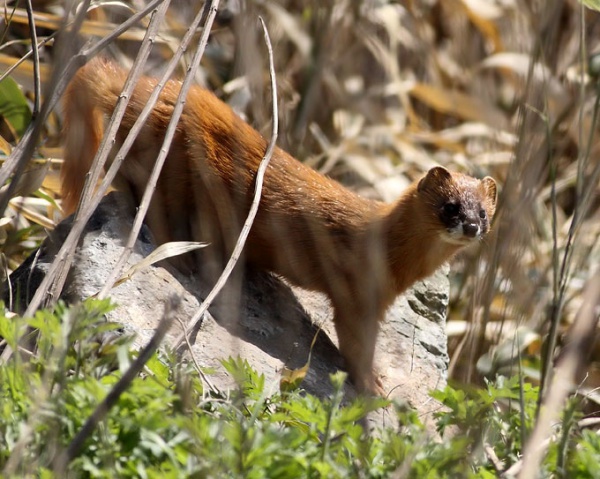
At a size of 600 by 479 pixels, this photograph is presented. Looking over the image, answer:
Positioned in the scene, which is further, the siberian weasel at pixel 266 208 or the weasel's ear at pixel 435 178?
the weasel's ear at pixel 435 178

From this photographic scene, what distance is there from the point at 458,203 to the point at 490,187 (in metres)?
0.24

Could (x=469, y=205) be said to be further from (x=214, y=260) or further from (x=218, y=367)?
(x=218, y=367)

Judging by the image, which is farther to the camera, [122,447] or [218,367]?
[218,367]

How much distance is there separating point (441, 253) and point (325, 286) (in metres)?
0.51

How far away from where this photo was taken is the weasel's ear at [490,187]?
13.6 feet

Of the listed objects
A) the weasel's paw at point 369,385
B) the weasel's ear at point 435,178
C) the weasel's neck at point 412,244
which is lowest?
the weasel's paw at point 369,385

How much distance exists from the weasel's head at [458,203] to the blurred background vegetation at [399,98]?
0.35 ft

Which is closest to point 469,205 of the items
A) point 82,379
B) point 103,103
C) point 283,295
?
point 283,295

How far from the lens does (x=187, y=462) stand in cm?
198

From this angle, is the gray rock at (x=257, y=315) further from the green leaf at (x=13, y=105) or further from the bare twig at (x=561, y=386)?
the bare twig at (x=561, y=386)

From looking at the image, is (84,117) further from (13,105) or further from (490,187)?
(490,187)

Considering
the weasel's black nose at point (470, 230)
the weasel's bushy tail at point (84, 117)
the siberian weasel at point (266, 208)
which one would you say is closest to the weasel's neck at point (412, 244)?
the siberian weasel at point (266, 208)

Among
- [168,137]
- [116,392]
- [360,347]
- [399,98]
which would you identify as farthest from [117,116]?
[399,98]

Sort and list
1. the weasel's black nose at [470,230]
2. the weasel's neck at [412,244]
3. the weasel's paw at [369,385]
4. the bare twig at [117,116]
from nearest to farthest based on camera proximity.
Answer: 1. the bare twig at [117,116]
2. the weasel's paw at [369,385]
3. the weasel's black nose at [470,230]
4. the weasel's neck at [412,244]
